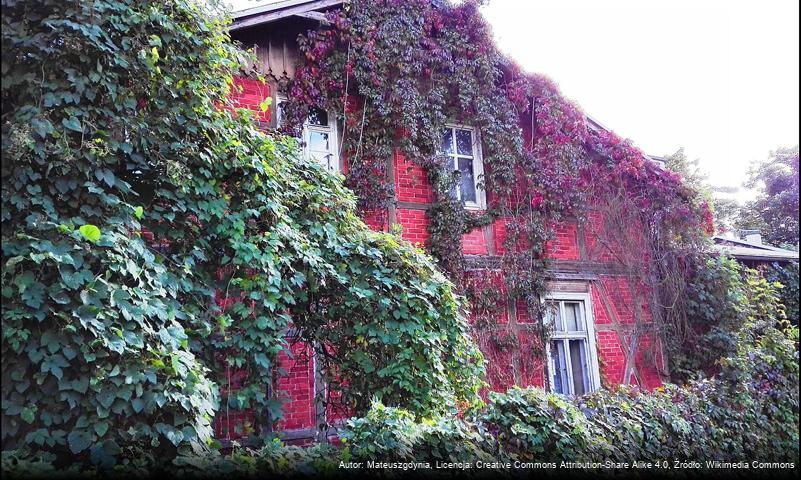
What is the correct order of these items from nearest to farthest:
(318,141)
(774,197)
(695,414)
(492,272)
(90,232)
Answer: (90,232)
(695,414)
(318,141)
(492,272)
(774,197)

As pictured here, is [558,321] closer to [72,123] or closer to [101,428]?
[101,428]

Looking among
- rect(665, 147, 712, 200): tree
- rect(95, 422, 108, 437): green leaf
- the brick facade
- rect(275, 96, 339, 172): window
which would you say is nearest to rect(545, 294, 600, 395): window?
the brick facade

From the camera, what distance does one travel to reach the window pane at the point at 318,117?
8039 millimetres

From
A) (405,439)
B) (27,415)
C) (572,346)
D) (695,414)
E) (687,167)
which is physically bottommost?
(695,414)

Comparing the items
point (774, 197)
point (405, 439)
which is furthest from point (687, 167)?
point (405, 439)

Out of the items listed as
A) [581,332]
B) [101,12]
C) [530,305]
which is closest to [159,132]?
[101,12]

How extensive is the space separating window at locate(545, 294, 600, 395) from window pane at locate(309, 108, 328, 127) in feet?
14.1

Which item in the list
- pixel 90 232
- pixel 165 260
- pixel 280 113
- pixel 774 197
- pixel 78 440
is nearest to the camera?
pixel 78 440

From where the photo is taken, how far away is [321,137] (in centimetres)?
805

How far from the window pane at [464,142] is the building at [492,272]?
16 millimetres

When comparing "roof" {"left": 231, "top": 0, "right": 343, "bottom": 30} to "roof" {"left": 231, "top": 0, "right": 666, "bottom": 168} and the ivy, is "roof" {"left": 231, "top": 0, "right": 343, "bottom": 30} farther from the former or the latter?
the ivy

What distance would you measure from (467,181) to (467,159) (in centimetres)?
36

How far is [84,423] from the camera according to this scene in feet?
10.7

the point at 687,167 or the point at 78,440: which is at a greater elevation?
the point at 687,167
